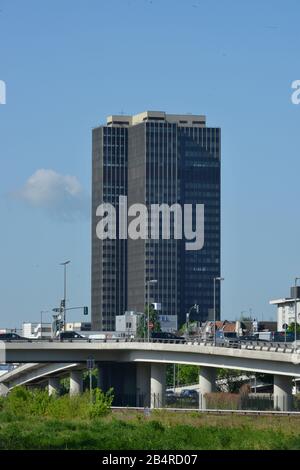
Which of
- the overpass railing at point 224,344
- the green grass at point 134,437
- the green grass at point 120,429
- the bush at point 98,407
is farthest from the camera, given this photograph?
the overpass railing at point 224,344

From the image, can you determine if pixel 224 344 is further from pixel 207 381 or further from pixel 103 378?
pixel 103 378

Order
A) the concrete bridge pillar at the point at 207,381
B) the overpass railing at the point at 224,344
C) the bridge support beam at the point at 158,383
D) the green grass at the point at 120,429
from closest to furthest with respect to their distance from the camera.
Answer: the green grass at the point at 120,429
the overpass railing at the point at 224,344
the concrete bridge pillar at the point at 207,381
the bridge support beam at the point at 158,383

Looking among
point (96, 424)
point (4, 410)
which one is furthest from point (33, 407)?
point (96, 424)

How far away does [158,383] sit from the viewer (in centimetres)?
13550

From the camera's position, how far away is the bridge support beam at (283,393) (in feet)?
382

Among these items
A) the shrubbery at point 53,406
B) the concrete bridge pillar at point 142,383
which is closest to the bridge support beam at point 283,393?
the shrubbery at point 53,406

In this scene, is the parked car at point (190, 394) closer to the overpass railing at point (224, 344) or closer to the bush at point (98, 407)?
the overpass railing at point (224, 344)

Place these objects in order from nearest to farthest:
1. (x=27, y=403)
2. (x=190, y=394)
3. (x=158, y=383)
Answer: (x=27, y=403), (x=158, y=383), (x=190, y=394)

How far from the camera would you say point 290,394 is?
385ft

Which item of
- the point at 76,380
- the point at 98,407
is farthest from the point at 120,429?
the point at 76,380

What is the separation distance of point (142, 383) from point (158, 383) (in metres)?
5.27

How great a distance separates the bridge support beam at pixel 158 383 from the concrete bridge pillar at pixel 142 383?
6.90 feet

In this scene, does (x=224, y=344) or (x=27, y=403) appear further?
(x=224, y=344)
